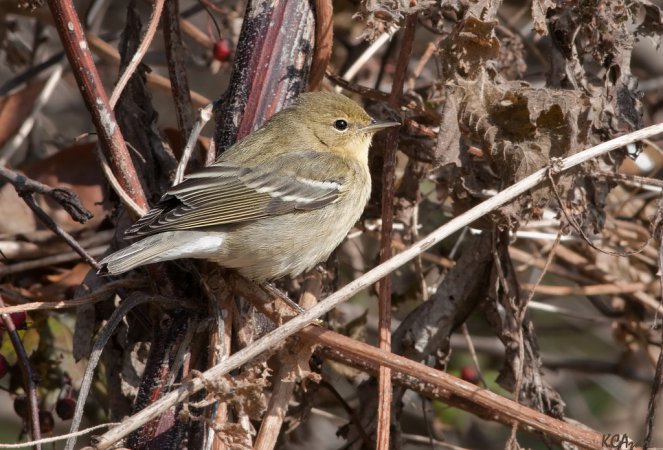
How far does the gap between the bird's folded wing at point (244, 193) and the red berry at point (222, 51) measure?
117 cm

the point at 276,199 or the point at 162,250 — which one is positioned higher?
the point at 276,199

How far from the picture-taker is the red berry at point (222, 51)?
4.48 meters

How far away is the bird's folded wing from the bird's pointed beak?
22 cm

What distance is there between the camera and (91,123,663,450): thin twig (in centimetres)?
213

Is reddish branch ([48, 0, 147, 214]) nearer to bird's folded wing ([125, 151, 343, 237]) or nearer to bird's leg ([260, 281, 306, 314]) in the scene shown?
bird's folded wing ([125, 151, 343, 237])

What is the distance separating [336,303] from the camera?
7.71 ft

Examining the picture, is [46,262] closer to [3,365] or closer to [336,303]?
[3,365]

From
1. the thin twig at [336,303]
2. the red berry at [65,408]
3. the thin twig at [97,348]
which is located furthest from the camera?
the red berry at [65,408]

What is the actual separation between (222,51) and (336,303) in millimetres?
2515

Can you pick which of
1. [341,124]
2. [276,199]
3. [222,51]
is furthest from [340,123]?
[222,51]

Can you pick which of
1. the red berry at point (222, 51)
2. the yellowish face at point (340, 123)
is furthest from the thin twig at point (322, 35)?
the red berry at point (222, 51)

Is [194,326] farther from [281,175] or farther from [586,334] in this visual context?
[586,334]

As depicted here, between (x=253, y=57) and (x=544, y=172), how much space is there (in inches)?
43.4

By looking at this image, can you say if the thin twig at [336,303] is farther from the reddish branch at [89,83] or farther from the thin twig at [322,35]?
the thin twig at [322,35]
